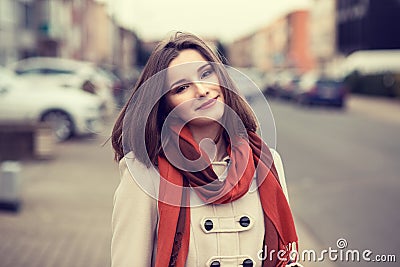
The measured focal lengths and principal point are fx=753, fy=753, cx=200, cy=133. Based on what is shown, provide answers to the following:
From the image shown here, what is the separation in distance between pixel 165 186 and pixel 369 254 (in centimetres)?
469

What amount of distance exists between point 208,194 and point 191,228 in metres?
0.12

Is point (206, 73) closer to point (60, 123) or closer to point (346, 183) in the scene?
point (346, 183)

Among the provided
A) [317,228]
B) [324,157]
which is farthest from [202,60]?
[324,157]

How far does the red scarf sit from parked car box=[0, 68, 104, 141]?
541 inches

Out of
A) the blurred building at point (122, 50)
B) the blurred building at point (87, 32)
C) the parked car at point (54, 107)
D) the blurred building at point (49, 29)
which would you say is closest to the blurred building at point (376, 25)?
the blurred building at point (122, 50)

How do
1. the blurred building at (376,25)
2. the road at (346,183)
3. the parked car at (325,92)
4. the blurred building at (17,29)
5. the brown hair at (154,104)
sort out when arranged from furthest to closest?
1. the blurred building at (376,25)
2. the blurred building at (17,29)
3. the parked car at (325,92)
4. the road at (346,183)
5. the brown hair at (154,104)

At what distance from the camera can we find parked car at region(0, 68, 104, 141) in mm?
15852

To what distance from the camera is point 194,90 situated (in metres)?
2.25

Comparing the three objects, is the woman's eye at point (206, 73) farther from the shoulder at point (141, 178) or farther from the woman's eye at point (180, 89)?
the shoulder at point (141, 178)

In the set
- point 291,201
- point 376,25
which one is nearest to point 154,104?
point 291,201

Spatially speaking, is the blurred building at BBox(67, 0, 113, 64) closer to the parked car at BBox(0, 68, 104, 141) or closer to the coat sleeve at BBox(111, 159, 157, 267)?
the parked car at BBox(0, 68, 104, 141)

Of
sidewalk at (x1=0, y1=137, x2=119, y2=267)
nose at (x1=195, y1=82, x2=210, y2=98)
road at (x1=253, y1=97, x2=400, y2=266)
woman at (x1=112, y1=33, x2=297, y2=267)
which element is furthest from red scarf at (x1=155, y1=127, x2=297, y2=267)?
road at (x1=253, y1=97, x2=400, y2=266)

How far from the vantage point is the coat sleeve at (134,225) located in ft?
7.23

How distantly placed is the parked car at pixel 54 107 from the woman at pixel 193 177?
1366 centimetres
